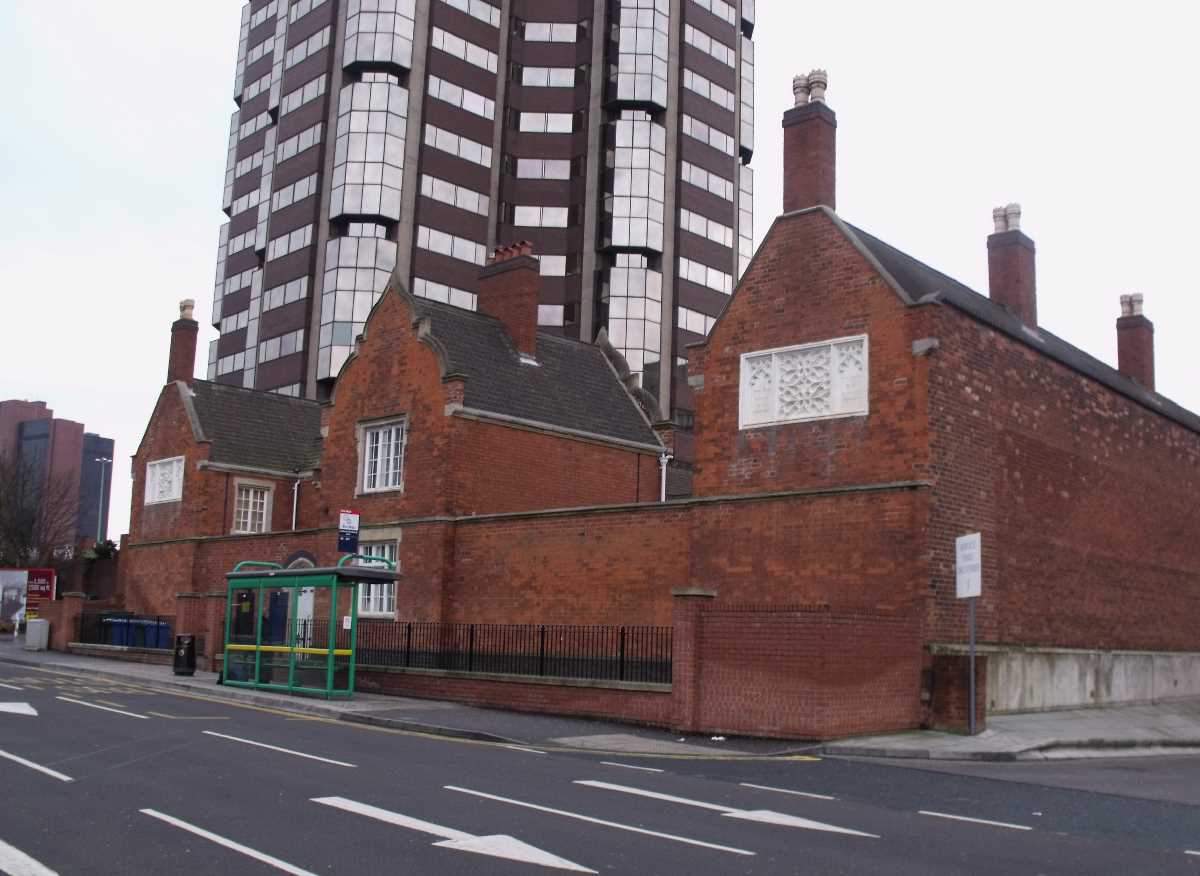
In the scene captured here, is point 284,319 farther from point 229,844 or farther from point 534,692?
point 229,844

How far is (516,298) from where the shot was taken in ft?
104

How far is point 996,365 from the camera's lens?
70.8 ft

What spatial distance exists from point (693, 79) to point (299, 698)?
5898 cm

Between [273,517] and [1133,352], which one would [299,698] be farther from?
[1133,352]

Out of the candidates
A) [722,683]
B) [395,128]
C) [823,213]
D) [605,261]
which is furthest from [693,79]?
[722,683]

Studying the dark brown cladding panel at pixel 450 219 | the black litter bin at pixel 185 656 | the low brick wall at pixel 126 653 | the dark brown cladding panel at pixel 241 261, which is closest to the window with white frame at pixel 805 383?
the black litter bin at pixel 185 656

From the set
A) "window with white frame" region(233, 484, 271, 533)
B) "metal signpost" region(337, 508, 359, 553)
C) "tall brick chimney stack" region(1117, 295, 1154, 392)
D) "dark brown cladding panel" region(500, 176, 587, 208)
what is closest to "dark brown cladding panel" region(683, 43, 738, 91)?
"dark brown cladding panel" region(500, 176, 587, 208)

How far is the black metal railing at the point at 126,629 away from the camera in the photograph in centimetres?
3394

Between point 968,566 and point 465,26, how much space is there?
59601mm

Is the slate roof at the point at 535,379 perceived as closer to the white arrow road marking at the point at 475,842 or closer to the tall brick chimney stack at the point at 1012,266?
the tall brick chimney stack at the point at 1012,266

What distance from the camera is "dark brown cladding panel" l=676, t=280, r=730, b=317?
70.0 metres

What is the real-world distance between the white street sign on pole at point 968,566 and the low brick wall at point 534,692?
496cm

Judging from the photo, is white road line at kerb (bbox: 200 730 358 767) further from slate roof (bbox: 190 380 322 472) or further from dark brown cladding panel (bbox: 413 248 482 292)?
dark brown cladding panel (bbox: 413 248 482 292)

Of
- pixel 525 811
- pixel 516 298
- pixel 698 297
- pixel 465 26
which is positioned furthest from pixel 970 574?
pixel 465 26
